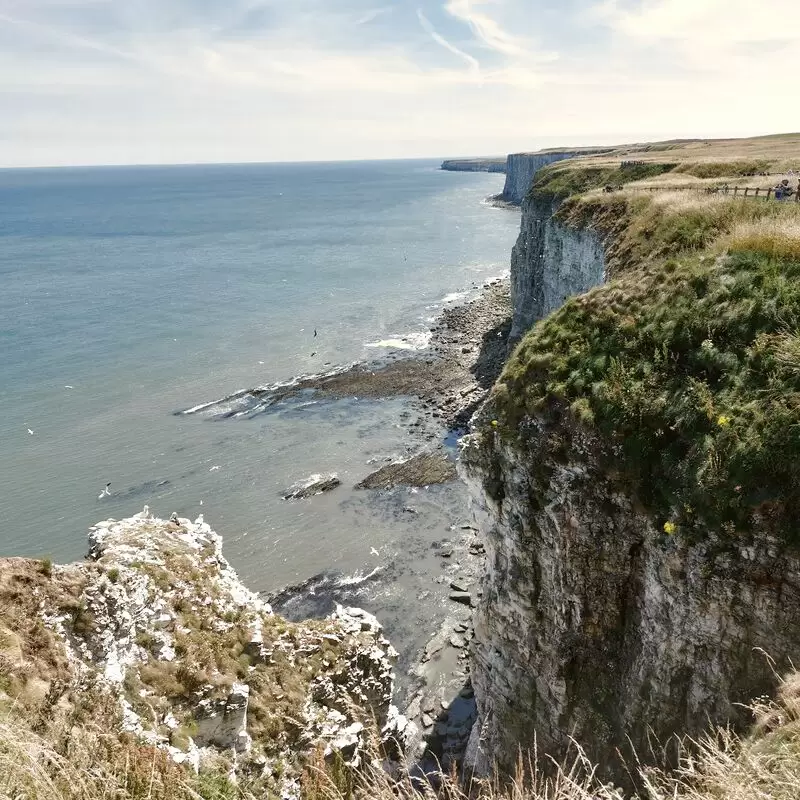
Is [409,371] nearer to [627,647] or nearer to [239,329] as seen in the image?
[239,329]

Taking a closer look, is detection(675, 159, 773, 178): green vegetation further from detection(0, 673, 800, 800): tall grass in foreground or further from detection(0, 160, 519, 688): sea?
detection(0, 673, 800, 800): tall grass in foreground

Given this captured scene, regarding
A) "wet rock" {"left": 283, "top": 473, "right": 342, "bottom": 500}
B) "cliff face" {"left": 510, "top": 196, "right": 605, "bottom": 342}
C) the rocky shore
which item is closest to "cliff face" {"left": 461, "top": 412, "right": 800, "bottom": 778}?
the rocky shore

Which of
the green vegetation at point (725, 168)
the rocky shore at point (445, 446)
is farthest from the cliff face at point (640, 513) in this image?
the green vegetation at point (725, 168)

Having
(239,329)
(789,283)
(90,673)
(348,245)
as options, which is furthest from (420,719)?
(348,245)

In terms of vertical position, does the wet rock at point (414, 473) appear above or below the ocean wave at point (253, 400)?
below

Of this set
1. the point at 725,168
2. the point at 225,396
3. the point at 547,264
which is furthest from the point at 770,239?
the point at 225,396

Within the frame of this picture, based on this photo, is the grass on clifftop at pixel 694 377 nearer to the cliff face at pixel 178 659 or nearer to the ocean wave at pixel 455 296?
the cliff face at pixel 178 659
